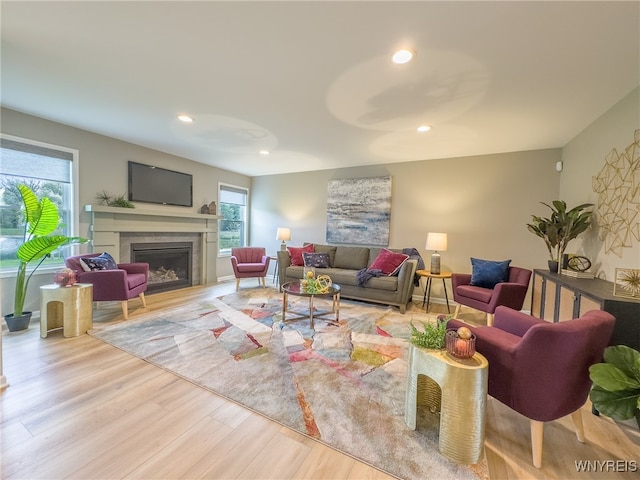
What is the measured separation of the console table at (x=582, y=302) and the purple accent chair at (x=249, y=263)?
4.10 metres

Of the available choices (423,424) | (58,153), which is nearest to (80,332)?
(58,153)

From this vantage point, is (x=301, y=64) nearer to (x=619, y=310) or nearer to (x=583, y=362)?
(x=583, y=362)

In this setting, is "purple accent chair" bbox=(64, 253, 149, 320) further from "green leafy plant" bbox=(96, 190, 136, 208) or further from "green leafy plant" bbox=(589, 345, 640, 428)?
"green leafy plant" bbox=(589, 345, 640, 428)

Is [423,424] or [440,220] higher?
[440,220]

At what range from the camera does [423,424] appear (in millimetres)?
1645

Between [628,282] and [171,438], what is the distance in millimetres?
3157

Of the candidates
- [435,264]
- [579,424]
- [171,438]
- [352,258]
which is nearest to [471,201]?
[435,264]

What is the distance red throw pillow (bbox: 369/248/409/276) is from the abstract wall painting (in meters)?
0.70

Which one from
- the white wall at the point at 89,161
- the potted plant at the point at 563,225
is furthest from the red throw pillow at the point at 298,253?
the potted plant at the point at 563,225

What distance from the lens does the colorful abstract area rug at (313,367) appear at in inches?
58.1

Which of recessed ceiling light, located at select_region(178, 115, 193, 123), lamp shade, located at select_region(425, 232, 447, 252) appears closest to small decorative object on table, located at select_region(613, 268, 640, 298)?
lamp shade, located at select_region(425, 232, 447, 252)

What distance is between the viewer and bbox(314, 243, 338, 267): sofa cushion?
5.03m

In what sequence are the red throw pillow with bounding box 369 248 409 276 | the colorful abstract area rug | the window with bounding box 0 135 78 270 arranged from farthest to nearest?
1. the red throw pillow with bounding box 369 248 409 276
2. the window with bounding box 0 135 78 270
3. the colorful abstract area rug

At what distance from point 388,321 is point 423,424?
5.93 ft
